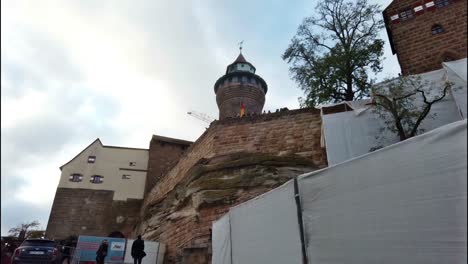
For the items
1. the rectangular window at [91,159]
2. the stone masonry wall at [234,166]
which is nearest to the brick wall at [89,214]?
the rectangular window at [91,159]

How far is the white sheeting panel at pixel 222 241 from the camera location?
6.96 metres

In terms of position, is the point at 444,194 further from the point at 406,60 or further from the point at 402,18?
the point at 402,18

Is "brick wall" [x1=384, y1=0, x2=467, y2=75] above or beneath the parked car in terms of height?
above

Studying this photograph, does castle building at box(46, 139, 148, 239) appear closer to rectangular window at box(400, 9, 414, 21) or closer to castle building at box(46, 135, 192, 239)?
castle building at box(46, 135, 192, 239)

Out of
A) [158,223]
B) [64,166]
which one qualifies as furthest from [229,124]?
[64,166]

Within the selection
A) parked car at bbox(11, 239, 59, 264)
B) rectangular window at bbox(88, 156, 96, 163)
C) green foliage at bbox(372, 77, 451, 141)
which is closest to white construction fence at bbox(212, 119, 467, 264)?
green foliage at bbox(372, 77, 451, 141)

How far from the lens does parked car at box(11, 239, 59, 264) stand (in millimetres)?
10141

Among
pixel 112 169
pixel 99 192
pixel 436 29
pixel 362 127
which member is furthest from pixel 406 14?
pixel 99 192

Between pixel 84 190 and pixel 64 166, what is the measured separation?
2.66 meters

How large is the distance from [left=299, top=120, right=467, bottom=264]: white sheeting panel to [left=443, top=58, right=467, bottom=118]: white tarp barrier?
6296 millimetres

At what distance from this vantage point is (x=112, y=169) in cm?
2492

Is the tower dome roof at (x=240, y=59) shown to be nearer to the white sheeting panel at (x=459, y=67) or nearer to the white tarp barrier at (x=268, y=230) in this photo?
the white sheeting panel at (x=459, y=67)

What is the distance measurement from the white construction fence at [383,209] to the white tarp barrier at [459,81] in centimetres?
630

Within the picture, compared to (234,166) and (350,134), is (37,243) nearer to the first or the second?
(234,166)
